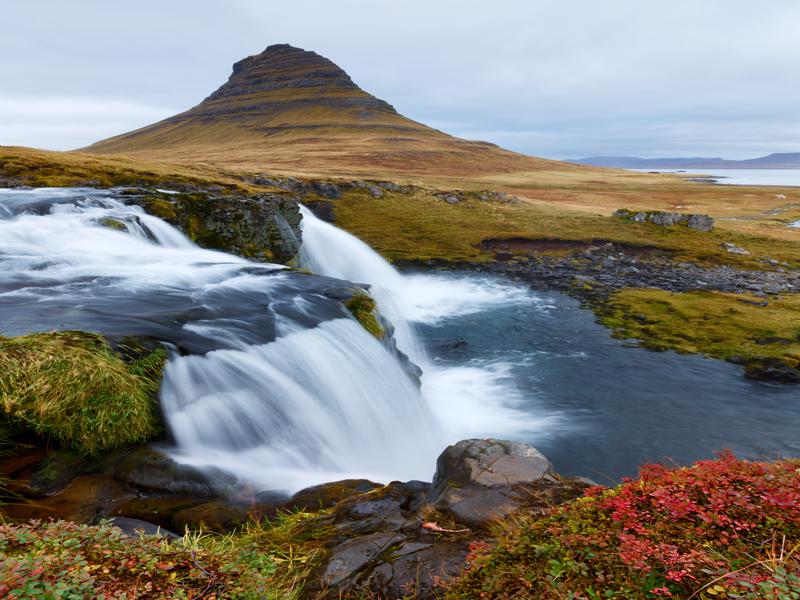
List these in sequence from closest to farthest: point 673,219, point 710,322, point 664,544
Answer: point 664,544 → point 710,322 → point 673,219

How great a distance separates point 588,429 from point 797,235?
169 ft

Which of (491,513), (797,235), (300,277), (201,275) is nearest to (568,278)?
(300,277)

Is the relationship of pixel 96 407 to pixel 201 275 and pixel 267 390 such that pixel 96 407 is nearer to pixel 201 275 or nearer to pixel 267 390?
pixel 267 390

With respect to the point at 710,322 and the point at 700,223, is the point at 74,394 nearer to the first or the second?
the point at 710,322

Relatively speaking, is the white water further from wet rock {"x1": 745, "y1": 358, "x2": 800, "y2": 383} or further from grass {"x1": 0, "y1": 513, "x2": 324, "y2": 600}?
grass {"x1": 0, "y1": 513, "x2": 324, "y2": 600}

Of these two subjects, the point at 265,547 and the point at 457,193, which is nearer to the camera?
the point at 265,547

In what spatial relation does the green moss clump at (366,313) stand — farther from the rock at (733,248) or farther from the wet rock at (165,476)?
the rock at (733,248)

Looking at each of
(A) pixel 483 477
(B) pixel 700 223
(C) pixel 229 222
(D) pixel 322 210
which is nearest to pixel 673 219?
(B) pixel 700 223

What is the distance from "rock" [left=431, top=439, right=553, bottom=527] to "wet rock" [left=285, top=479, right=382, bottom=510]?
153cm

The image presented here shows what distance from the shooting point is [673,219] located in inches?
1806

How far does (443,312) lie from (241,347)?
55.8 ft

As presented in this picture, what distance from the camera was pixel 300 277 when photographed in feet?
61.5

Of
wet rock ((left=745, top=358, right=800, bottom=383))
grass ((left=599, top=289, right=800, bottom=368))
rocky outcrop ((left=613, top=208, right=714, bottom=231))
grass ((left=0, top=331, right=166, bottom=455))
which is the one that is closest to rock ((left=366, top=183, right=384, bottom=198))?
rocky outcrop ((left=613, top=208, right=714, bottom=231))

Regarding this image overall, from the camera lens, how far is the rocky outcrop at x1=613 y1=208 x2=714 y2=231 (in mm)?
44812
